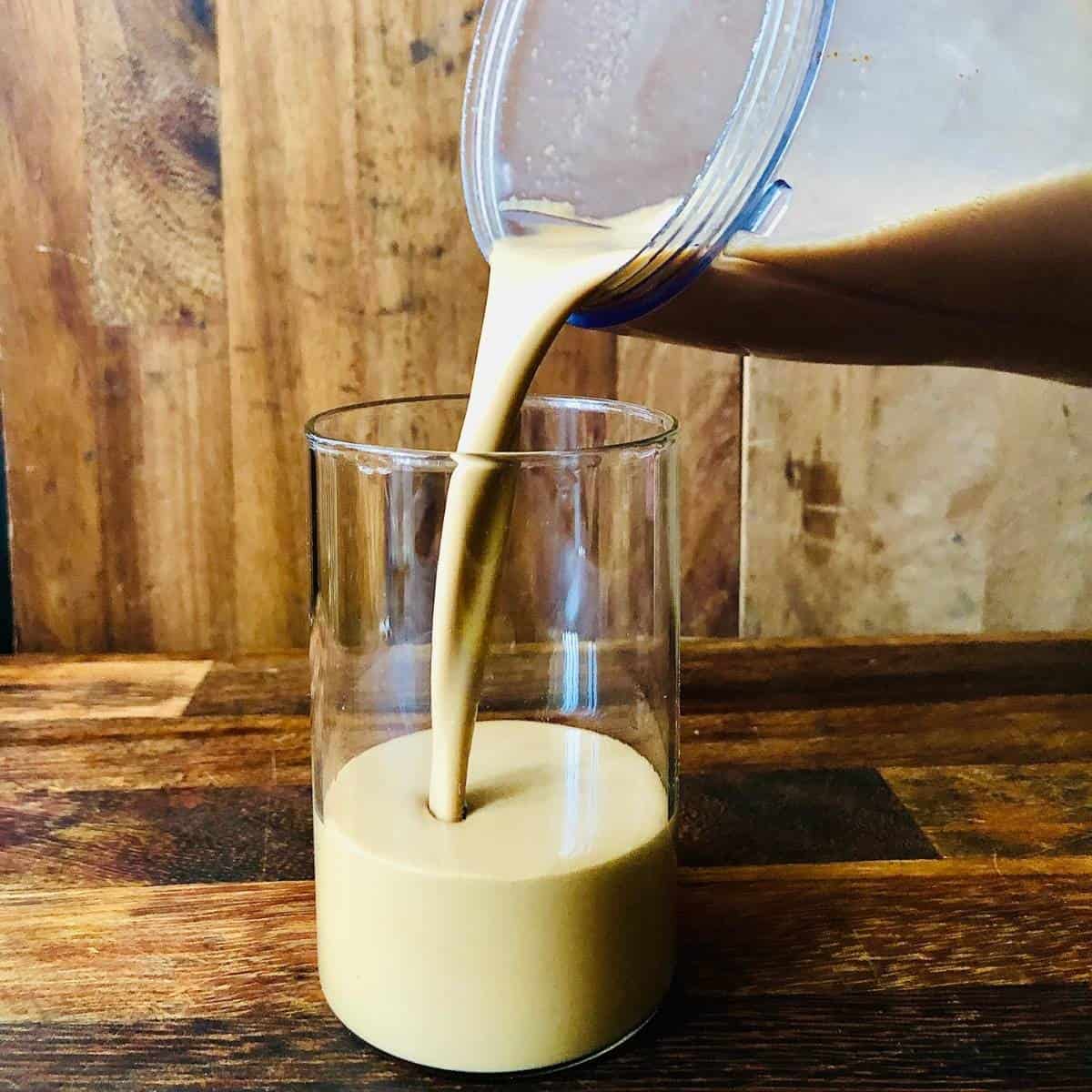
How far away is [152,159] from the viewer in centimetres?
94

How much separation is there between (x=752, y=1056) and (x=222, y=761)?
0.39 metres

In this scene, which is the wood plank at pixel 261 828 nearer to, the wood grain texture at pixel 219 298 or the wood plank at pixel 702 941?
the wood plank at pixel 702 941

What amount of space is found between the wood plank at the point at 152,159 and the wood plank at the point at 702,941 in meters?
0.48

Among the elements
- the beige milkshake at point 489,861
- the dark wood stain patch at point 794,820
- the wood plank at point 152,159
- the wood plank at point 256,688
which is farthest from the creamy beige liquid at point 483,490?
the wood plank at point 152,159

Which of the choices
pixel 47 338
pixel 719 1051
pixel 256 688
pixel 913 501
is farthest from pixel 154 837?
pixel 913 501

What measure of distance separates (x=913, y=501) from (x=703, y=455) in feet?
0.56

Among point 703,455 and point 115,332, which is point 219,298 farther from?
point 703,455

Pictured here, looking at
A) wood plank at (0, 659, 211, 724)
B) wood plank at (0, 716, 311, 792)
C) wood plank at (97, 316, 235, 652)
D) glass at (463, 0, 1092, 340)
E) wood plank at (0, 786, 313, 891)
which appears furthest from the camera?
wood plank at (97, 316, 235, 652)

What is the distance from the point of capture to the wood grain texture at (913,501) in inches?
39.3

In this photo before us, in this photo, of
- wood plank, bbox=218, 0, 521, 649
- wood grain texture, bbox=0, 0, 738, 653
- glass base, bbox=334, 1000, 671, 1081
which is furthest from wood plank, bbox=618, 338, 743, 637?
glass base, bbox=334, 1000, 671, 1081

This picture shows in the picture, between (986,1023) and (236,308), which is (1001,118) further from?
(236,308)

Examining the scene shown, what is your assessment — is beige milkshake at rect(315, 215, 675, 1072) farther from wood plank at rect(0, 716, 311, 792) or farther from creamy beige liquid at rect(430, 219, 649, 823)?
wood plank at rect(0, 716, 311, 792)

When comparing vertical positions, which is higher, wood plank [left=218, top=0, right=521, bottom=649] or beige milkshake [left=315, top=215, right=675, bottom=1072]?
wood plank [left=218, top=0, right=521, bottom=649]

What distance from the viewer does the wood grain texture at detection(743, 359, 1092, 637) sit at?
998 mm
